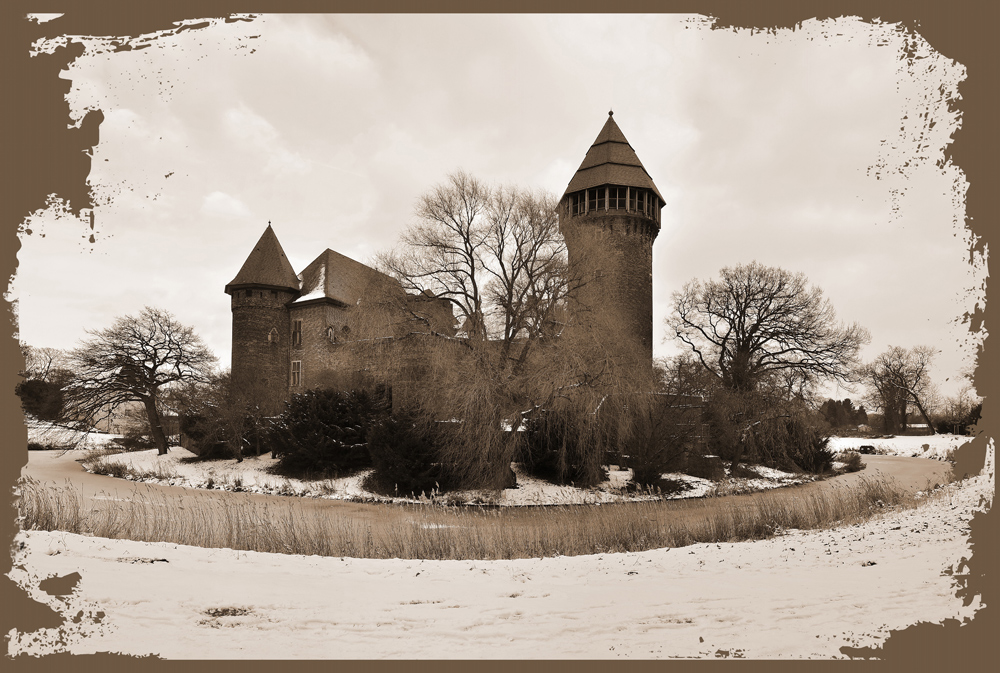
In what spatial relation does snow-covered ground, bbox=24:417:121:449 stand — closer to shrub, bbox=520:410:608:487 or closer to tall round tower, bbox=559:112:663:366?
shrub, bbox=520:410:608:487

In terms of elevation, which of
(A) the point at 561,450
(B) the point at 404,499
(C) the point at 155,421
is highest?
(C) the point at 155,421

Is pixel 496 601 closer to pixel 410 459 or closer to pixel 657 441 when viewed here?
pixel 410 459

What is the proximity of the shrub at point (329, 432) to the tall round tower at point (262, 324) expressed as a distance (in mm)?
11343

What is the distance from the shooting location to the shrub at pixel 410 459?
2072 cm

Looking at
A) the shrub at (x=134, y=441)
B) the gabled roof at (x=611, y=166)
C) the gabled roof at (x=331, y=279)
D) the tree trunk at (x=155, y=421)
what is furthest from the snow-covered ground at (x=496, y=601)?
the shrub at (x=134, y=441)

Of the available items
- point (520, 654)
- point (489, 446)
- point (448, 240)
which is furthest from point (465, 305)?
point (520, 654)

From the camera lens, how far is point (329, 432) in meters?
24.6

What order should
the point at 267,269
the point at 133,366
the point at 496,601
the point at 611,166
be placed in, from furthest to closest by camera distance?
the point at 267,269 < the point at 611,166 < the point at 133,366 < the point at 496,601

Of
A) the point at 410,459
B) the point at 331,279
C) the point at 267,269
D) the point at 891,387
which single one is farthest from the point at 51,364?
the point at 891,387

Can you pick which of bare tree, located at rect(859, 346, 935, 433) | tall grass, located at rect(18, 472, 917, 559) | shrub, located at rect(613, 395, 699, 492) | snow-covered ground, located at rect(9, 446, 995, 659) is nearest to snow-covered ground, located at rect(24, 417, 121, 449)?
tall grass, located at rect(18, 472, 917, 559)

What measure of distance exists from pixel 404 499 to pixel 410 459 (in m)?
1.36

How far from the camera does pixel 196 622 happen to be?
515 cm

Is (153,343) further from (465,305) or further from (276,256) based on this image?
(465,305)

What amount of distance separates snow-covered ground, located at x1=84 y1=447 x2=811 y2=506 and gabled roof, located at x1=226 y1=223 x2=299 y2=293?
11526 millimetres
